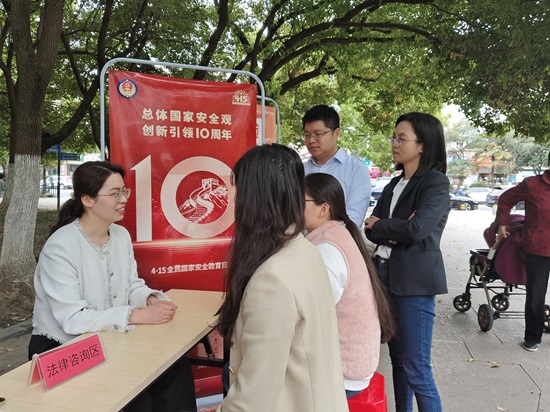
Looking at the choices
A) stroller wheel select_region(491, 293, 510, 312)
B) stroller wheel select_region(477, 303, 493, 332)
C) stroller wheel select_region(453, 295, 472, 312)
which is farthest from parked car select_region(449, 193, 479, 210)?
stroller wheel select_region(477, 303, 493, 332)

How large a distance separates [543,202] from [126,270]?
10.9ft

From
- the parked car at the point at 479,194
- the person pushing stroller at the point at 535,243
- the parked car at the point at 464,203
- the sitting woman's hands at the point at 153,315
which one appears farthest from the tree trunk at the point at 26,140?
the parked car at the point at 479,194

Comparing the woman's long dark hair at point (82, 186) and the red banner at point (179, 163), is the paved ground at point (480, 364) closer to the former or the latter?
the red banner at point (179, 163)

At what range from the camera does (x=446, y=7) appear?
648 cm

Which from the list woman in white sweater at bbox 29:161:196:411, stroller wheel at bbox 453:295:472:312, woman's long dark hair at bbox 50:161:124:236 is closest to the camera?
woman in white sweater at bbox 29:161:196:411

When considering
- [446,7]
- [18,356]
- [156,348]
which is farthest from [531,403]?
[446,7]

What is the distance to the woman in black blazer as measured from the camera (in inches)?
86.9

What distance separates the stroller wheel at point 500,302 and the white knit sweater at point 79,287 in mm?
3786

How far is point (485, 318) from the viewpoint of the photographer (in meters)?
4.39

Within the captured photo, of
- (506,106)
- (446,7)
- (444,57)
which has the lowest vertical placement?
(506,106)

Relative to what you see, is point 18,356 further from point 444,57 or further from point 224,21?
point 444,57

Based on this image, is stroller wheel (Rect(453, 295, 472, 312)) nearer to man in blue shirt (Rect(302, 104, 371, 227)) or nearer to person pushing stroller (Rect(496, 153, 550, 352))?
person pushing stroller (Rect(496, 153, 550, 352))

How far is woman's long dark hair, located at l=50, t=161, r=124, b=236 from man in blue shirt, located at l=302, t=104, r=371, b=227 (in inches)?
53.7

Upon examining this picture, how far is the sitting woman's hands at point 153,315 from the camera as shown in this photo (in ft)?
6.61
